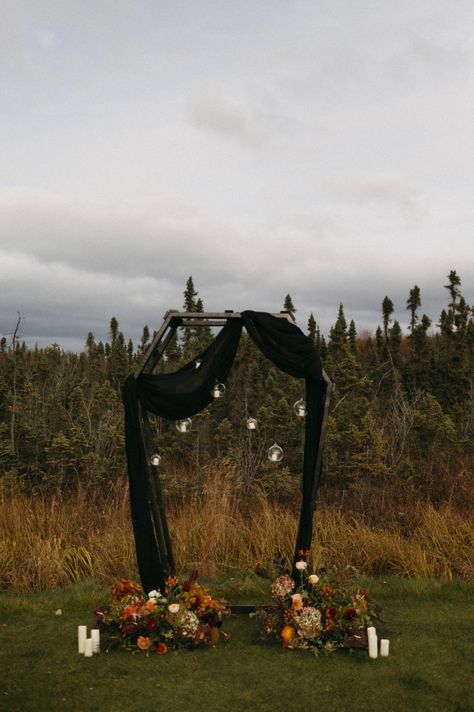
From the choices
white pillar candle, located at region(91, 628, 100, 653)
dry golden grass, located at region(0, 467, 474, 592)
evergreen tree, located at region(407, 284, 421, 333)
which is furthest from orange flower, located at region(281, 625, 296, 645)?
evergreen tree, located at region(407, 284, 421, 333)

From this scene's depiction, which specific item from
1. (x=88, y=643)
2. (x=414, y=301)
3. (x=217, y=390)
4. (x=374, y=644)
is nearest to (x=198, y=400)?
(x=217, y=390)

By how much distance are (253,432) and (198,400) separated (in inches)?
719

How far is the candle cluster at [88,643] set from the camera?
4.75 m

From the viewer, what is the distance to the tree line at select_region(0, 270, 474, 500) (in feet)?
54.3

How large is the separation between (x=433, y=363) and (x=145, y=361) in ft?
115

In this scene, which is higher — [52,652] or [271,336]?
[271,336]

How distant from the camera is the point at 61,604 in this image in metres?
6.05

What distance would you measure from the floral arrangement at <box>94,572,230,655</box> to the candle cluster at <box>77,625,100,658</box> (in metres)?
0.15

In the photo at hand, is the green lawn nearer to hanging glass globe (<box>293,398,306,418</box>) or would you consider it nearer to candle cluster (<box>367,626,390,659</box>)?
candle cluster (<box>367,626,390,659</box>)

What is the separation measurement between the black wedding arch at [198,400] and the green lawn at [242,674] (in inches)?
36.4

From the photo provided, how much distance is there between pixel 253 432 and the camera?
2355cm

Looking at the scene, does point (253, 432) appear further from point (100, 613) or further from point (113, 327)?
point (113, 327)

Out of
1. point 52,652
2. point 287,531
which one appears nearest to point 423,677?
point 52,652

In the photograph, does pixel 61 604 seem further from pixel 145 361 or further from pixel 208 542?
pixel 145 361
